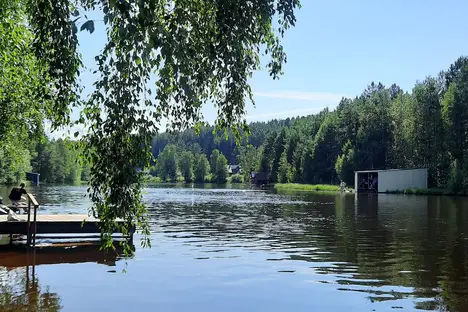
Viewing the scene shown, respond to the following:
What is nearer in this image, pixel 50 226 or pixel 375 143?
pixel 50 226

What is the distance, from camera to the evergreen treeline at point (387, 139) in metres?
73.2

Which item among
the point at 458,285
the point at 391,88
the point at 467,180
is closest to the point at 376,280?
the point at 458,285

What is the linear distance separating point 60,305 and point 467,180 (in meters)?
62.8

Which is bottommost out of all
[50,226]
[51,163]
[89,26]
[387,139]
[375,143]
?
[50,226]

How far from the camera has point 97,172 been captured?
495 centimetres

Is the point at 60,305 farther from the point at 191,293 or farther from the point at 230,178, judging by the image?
the point at 230,178

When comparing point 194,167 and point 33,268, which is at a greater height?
point 194,167

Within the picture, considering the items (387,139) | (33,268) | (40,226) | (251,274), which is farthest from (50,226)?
(387,139)

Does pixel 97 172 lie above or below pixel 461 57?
below

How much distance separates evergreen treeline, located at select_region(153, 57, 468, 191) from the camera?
240 ft

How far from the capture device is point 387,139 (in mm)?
94812

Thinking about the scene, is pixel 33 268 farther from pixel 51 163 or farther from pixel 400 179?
pixel 51 163

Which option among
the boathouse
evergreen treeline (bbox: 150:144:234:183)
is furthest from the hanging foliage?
evergreen treeline (bbox: 150:144:234:183)

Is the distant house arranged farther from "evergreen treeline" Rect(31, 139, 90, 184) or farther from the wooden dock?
the wooden dock
